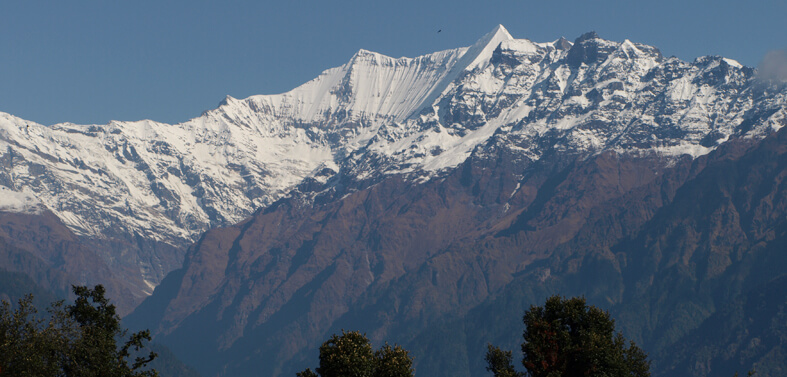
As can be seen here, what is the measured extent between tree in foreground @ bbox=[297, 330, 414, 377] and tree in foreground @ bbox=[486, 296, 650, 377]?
13179 mm

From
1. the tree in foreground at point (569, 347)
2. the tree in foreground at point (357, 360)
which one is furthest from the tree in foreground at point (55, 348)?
the tree in foreground at point (569, 347)

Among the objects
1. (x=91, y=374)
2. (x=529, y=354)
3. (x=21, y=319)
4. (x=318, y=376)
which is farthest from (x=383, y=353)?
(x=21, y=319)

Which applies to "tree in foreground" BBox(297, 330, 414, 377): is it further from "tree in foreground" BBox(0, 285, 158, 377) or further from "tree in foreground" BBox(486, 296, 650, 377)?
"tree in foreground" BBox(0, 285, 158, 377)

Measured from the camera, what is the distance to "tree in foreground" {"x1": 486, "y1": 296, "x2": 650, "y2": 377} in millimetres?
119625

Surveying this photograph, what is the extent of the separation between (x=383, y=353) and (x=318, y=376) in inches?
277

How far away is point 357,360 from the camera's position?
350ft

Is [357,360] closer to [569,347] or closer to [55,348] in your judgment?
[569,347]

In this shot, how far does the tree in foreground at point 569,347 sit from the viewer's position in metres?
120

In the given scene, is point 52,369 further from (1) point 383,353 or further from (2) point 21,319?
(1) point 383,353

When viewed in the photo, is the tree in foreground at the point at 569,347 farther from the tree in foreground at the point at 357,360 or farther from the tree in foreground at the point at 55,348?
the tree in foreground at the point at 55,348

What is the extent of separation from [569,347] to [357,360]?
91.6 feet

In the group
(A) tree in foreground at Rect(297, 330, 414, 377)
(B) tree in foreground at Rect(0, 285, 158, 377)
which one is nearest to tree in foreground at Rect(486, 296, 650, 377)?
(A) tree in foreground at Rect(297, 330, 414, 377)

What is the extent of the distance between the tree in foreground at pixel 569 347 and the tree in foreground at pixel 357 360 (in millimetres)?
13179

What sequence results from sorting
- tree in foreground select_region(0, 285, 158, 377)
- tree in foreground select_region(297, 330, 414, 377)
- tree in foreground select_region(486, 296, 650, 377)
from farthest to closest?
tree in foreground select_region(486, 296, 650, 377) → tree in foreground select_region(297, 330, 414, 377) → tree in foreground select_region(0, 285, 158, 377)
